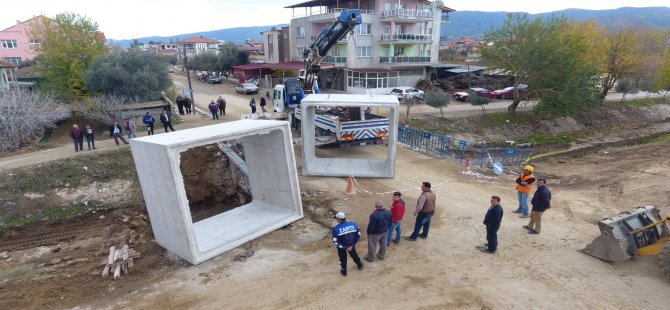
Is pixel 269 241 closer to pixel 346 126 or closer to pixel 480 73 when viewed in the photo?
pixel 346 126

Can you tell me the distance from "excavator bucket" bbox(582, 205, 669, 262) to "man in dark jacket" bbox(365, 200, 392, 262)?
189 inches

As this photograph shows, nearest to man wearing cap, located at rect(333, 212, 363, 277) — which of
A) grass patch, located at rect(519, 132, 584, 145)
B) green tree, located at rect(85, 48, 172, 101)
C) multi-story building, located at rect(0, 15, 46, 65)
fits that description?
grass patch, located at rect(519, 132, 584, 145)

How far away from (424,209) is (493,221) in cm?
155

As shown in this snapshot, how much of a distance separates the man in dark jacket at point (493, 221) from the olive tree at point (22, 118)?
22.0 meters

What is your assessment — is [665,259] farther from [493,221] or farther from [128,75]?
[128,75]

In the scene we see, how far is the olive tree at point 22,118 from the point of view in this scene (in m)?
19.1

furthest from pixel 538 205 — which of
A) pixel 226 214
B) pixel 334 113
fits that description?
pixel 334 113

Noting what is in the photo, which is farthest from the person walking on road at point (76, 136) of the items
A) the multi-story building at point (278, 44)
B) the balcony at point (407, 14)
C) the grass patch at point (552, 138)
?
the multi-story building at point (278, 44)

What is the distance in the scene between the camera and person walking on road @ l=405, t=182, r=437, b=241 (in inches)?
352

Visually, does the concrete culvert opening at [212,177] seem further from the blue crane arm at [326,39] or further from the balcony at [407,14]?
the balcony at [407,14]

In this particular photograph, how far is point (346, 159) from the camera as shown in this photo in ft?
53.8

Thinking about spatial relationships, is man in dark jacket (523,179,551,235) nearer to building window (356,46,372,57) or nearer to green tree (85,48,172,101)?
green tree (85,48,172,101)

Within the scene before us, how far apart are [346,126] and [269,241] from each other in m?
7.49

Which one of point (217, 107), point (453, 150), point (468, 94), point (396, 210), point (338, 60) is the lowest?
point (453, 150)
